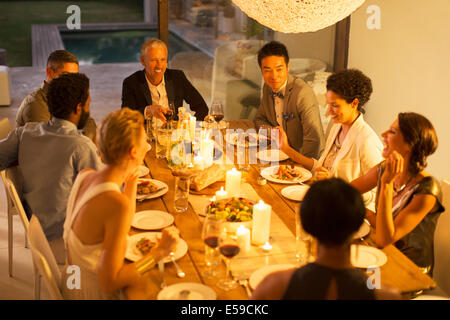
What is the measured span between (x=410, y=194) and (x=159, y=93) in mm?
2342

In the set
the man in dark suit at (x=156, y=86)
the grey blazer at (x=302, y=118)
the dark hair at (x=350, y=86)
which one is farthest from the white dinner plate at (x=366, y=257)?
the man in dark suit at (x=156, y=86)

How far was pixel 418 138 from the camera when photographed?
→ 2391 millimetres

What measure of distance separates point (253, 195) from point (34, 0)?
23.5m

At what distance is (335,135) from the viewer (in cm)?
324

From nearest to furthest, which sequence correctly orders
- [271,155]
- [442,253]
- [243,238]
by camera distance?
1. [243,238]
2. [442,253]
3. [271,155]

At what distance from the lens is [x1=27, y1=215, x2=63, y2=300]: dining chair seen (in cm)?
202

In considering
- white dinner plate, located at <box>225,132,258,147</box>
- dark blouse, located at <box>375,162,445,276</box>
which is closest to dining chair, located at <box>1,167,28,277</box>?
white dinner plate, located at <box>225,132,258,147</box>

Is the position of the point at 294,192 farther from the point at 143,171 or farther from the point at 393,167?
the point at 143,171

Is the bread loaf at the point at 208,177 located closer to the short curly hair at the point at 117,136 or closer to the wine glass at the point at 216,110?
the wine glass at the point at 216,110

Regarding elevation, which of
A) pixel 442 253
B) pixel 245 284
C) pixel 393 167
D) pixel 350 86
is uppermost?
pixel 350 86

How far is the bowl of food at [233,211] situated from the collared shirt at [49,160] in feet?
2.28

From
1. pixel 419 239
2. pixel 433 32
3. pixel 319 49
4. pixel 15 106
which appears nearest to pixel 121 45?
pixel 15 106

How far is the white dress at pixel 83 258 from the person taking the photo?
6.65 ft

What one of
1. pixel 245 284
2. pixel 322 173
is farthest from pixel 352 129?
pixel 245 284
